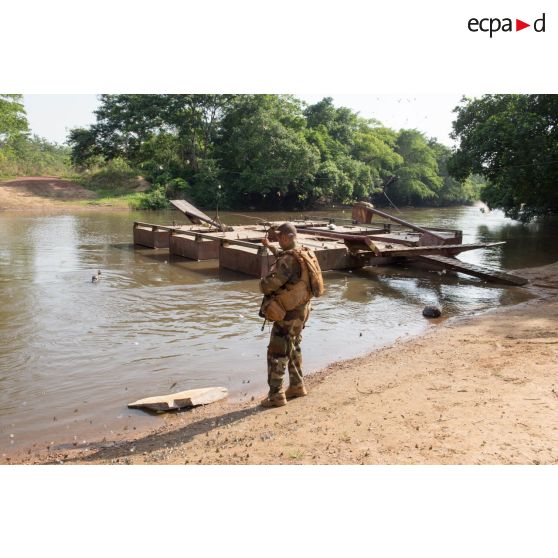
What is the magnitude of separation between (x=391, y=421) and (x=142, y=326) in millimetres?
6169

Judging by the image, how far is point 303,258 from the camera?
20.1 ft

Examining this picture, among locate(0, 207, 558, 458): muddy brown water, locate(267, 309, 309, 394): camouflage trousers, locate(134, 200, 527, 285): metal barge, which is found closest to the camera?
locate(267, 309, 309, 394): camouflage trousers

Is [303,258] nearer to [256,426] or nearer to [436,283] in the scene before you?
[256,426]

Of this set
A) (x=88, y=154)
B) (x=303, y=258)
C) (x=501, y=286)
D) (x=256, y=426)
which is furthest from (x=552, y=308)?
(x=88, y=154)

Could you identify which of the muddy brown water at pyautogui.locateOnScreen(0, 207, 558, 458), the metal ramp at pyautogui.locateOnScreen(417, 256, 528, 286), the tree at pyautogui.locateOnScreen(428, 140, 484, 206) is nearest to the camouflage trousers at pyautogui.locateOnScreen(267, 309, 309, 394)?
the muddy brown water at pyautogui.locateOnScreen(0, 207, 558, 458)

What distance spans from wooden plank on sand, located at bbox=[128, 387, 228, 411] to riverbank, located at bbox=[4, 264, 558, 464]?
0.16 meters

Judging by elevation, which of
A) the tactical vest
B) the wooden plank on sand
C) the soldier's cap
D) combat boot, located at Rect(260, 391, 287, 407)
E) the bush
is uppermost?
the bush

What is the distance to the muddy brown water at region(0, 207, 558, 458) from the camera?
21.9 ft

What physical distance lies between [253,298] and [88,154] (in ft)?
147

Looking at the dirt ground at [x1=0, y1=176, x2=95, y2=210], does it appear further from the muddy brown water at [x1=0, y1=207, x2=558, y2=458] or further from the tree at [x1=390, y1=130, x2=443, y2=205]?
the tree at [x1=390, y1=130, x2=443, y2=205]

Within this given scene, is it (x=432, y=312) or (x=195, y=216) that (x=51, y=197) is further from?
(x=432, y=312)

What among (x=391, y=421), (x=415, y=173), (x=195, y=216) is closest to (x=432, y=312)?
(x=391, y=421)

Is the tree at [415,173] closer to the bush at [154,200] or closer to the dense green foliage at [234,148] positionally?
the dense green foliage at [234,148]

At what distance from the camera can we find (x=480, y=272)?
14.9 meters
